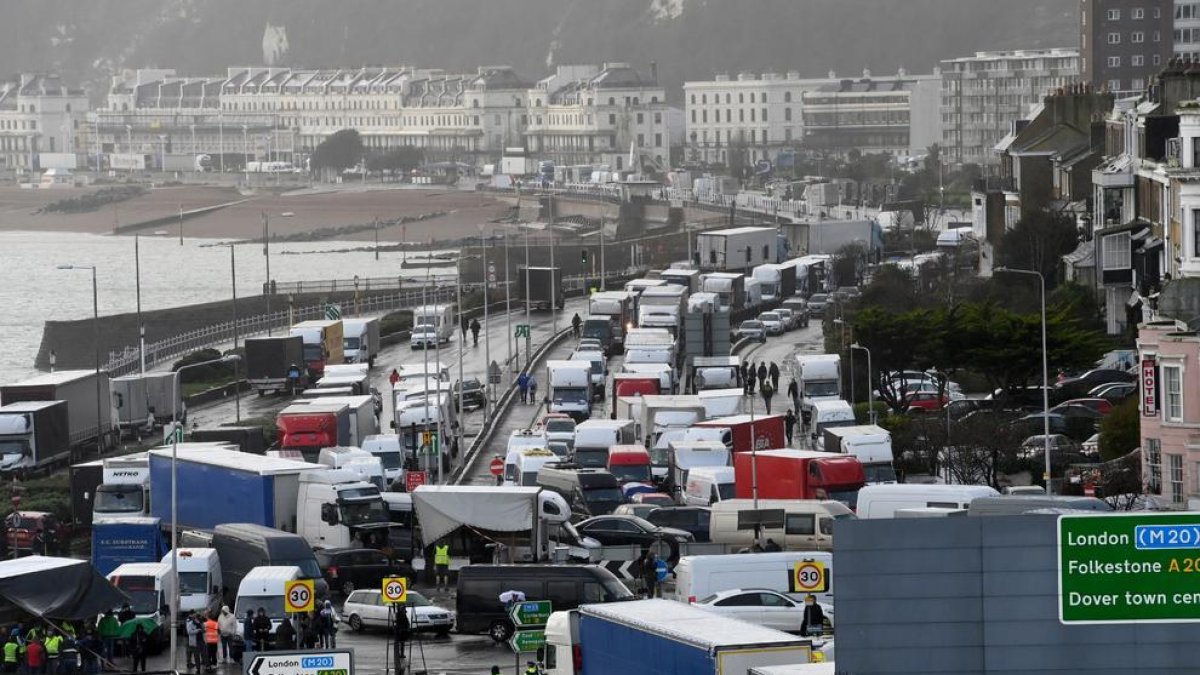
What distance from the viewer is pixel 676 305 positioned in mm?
53906

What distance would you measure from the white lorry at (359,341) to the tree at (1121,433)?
23285mm

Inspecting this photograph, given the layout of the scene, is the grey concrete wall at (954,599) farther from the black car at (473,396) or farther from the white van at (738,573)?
the black car at (473,396)

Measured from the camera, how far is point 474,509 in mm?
28656

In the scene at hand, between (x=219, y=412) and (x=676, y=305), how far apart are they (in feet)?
35.6

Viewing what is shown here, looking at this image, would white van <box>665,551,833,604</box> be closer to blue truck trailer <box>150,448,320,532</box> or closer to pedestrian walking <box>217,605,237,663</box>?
pedestrian walking <box>217,605,237,663</box>

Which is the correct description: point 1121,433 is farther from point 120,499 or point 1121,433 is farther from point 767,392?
point 120,499

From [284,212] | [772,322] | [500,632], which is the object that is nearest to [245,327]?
[772,322]

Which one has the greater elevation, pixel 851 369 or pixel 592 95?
pixel 592 95

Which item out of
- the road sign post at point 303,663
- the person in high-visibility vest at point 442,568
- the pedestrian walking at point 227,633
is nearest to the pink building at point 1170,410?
the person in high-visibility vest at point 442,568

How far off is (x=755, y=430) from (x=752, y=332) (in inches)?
887

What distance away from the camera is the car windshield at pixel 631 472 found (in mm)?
34472

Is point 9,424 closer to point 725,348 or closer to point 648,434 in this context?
point 648,434

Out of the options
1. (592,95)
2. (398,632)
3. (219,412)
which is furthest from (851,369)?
(592,95)

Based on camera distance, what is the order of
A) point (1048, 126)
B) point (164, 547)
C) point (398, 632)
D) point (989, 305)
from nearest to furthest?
point (398, 632) < point (164, 547) < point (989, 305) < point (1048, 126)
